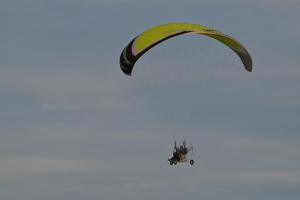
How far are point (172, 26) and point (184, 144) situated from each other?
28.3ft

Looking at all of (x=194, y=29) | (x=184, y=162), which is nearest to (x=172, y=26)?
(x=194, y=29)

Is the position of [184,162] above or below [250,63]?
below

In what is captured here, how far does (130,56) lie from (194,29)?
522 cm

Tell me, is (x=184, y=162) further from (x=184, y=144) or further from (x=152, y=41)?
(x=152, y=41)

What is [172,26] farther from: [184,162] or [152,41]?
[184,162]

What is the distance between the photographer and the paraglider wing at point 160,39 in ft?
383

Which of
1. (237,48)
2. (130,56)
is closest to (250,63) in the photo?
(237,48)

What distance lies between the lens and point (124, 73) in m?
120

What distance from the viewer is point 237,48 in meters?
121

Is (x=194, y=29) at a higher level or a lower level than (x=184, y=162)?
higher

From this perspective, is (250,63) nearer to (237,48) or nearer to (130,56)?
(237,48)

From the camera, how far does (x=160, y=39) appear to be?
116250mm

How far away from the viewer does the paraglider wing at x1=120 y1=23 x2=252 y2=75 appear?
11662 centimetres

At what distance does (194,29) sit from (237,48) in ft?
16.3
